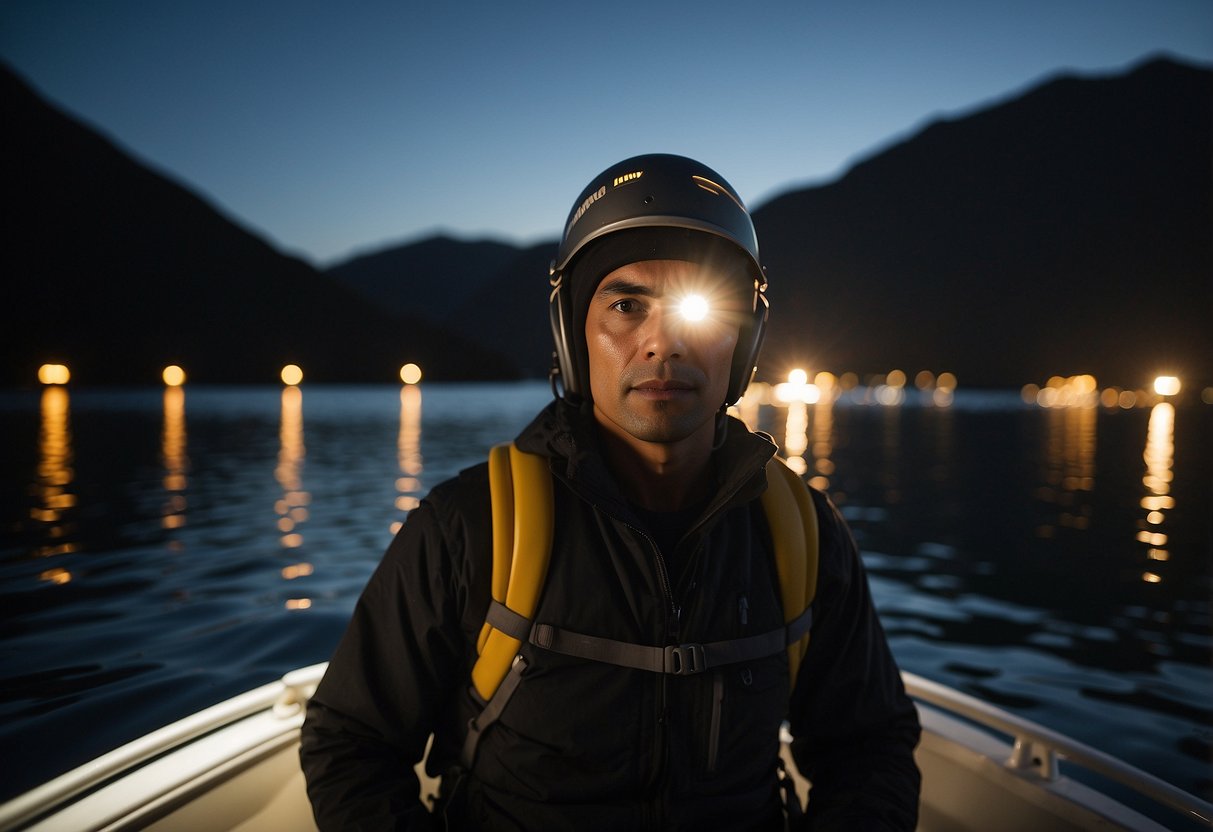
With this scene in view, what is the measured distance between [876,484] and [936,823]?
80.5 ft

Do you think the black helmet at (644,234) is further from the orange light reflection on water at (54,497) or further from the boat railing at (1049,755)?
the orange light reflection on water at (54,497)

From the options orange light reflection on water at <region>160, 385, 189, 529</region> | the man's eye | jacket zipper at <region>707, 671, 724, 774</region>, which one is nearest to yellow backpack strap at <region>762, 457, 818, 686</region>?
jacket zipper at <region>707, 671, 724, 774</region>

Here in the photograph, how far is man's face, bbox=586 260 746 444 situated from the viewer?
7.68ft

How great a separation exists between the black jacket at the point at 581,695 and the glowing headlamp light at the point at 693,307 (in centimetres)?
52

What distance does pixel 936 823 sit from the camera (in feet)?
11.4

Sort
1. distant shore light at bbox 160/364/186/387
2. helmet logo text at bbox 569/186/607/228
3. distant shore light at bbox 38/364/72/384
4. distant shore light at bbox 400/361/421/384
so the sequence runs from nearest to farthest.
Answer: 1. helmet logo text at bbox 569/186/607/228
2. distant shore light at bbox 38/364/72/384
3. distant shore light at bbox 160/364/186/387
4. distant shore light at bbox 400/361/421/384

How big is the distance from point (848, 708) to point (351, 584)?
10246mm

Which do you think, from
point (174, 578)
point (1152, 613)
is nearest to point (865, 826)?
point (174, 578)

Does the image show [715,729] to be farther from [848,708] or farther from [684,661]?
[848,708]

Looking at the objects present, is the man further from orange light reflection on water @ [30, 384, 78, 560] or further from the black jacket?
orange light reflection on water @ [30, 384, 78, 560]

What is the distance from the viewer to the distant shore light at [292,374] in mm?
171000

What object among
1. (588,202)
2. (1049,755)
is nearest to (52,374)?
(588,202)

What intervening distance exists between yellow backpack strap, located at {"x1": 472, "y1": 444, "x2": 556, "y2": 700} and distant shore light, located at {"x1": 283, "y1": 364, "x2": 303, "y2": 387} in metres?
186

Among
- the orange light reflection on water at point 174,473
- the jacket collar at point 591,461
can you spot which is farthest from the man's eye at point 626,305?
the orange light reflection on water at point 174,473
